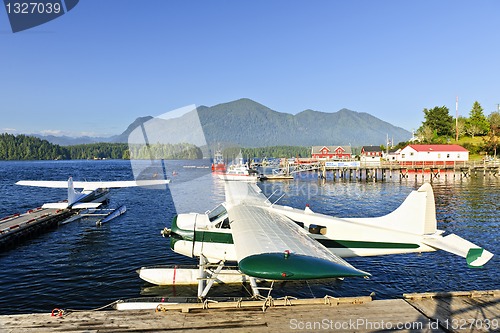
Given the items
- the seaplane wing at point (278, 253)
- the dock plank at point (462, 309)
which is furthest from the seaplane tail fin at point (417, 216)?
the seaplane wing at point (278, 253)

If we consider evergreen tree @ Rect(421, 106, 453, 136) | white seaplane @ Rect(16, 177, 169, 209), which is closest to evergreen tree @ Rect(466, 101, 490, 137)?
evergreen tree @ Rect(421, 106, 453, 136)

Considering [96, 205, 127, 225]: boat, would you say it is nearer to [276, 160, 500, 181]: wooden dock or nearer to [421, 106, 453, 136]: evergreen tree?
[276, 160, 500, 181]: wooden dock

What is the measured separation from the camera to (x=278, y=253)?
23.7 feet

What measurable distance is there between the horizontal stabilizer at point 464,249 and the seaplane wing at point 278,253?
3785 millimetres

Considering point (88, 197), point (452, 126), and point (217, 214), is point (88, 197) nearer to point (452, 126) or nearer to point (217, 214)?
point (217, 214)

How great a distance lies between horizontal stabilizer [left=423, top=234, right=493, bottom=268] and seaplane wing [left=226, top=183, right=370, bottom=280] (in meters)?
3.79

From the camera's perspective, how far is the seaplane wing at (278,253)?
6.39 metres

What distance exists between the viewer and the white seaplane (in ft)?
85.1

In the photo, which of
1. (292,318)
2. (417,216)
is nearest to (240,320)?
(292,318)

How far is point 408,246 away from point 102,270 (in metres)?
14.1

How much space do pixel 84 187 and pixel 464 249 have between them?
31448 mm

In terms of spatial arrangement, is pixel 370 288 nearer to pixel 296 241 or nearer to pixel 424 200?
pixel 424 200

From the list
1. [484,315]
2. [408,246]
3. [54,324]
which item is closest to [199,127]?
[54,324]

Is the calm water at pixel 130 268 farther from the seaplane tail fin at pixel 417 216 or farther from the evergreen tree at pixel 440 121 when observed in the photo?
the evergreen tree at pixel 440 121
